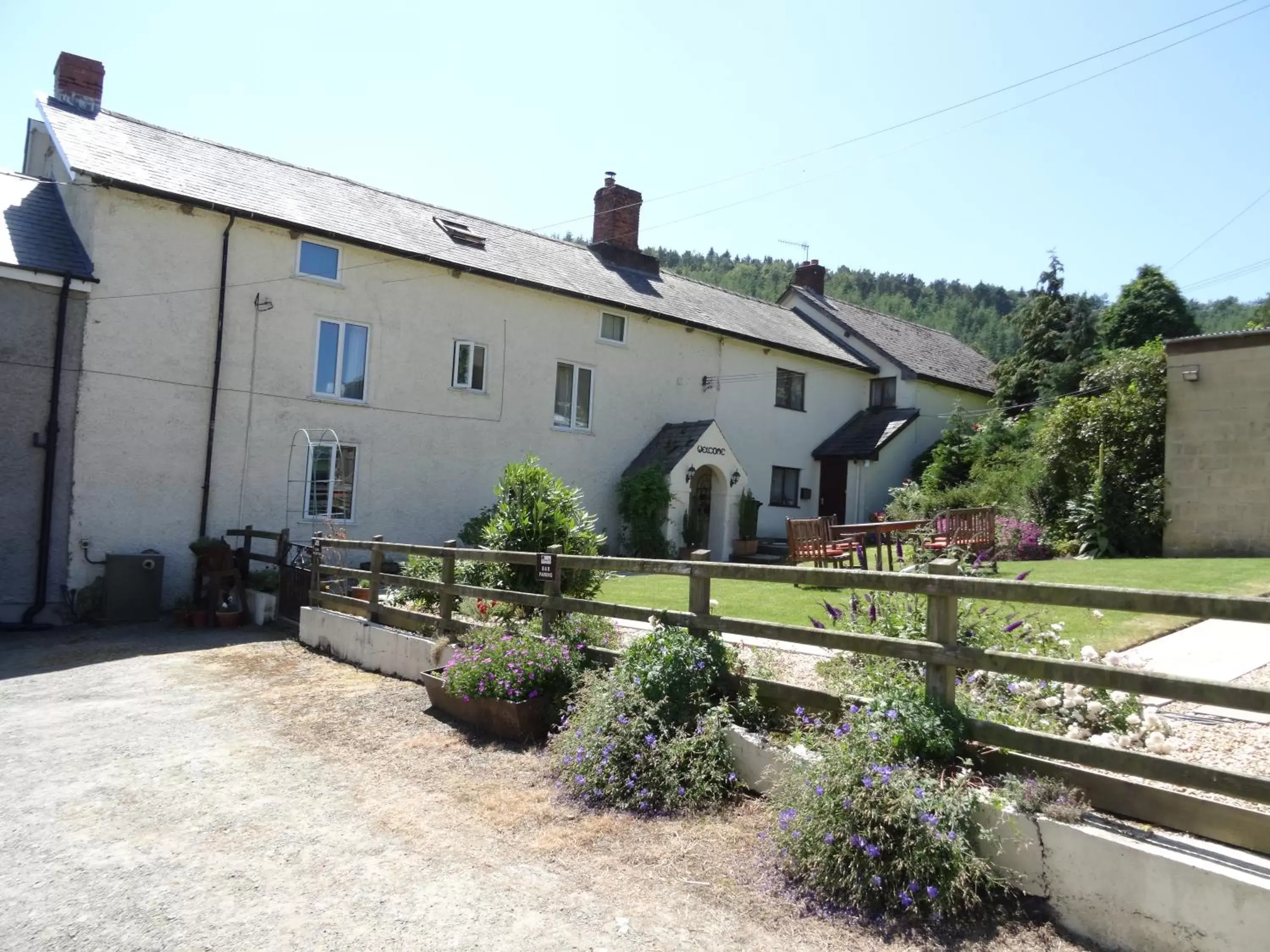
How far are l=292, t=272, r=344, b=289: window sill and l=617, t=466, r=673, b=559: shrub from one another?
7.74 meters

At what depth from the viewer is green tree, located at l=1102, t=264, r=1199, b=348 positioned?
23.8m

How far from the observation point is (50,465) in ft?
42.1

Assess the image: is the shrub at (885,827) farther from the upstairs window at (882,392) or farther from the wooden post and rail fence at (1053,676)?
the upstairs window at (882,392)

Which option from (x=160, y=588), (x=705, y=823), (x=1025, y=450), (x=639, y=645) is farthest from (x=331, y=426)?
(x=1025, y=450)

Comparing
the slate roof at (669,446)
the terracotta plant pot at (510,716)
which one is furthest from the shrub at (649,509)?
the terracotta plant pot at (510,716)

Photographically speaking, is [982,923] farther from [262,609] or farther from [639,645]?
[262,609]

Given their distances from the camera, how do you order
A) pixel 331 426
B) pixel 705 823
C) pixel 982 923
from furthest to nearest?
pixel 331 426 → pixel 705 823 → pixel 982 923

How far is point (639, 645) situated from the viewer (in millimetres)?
5754

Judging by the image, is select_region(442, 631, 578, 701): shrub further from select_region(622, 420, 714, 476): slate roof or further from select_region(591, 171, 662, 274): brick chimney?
select_region(591, 171, 662, 274): brick chimney

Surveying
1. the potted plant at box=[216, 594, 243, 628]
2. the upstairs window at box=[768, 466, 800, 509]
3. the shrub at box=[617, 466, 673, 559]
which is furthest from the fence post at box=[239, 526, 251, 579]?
the upstairs window at box=[768, 466, 800, 509]

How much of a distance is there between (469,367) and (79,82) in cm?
869

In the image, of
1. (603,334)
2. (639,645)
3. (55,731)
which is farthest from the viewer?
(603,334)

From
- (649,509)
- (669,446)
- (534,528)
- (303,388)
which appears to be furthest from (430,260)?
(534,528)

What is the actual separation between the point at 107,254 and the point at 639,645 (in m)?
12.3
